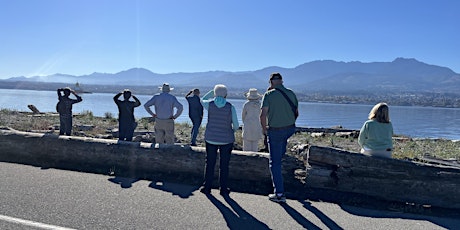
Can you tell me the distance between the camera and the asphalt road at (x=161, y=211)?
453cm

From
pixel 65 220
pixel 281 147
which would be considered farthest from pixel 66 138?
pixel 281 147

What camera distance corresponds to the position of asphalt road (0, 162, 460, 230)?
14.9ft

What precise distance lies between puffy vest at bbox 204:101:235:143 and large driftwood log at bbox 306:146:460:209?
1.31 meters

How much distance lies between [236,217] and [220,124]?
159 cm

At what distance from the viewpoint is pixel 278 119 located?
18.4ft

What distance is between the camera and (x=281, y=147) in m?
5.68

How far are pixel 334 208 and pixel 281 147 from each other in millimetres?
1107

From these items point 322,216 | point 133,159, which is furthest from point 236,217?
point 133,159

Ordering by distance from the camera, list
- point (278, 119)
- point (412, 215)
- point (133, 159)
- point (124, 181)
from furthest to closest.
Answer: point (133, 159) < point (124, 181) < point (278, 119) < point (412, 215)

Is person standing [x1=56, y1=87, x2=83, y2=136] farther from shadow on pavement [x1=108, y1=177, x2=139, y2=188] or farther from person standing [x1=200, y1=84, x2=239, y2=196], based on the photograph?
person standing [x1=200, y1=84, x2=239, y2=196]

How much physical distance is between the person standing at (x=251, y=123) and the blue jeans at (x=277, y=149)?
2.15 metres

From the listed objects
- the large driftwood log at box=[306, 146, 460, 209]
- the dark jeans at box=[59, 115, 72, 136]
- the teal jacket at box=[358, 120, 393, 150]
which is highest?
the teal jacket at box=[358, 120, 393, 150]

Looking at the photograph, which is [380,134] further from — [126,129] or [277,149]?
[126,129]

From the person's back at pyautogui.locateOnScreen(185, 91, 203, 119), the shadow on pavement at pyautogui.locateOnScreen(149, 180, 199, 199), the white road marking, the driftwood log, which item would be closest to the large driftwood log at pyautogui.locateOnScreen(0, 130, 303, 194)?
the driftwood log
